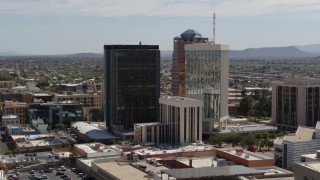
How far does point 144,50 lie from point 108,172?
25.0m

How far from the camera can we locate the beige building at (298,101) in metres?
63.1

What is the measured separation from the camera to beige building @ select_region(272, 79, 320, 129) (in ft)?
207

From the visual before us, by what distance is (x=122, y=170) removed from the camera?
3756 centimetres

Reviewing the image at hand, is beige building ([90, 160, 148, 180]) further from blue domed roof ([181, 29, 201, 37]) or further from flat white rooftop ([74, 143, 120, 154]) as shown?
blue domed roof ([181, 29, 201, 37])

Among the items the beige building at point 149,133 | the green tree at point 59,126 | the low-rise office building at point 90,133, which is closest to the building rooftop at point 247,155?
the beige building at point 149,133

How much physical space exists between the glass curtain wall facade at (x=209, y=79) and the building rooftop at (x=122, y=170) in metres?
20.1

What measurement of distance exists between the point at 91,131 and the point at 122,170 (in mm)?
23279

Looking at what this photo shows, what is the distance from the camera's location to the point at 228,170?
32.3 metres

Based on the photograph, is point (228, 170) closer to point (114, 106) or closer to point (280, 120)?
point (114, 106)

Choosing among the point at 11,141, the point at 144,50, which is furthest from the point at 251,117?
the point at 11,141

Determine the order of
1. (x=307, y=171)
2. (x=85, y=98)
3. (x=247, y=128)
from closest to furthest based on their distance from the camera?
(x=307, y=171), (x=247, y=128), (x=85, y=98)

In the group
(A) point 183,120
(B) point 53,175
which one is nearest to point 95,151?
(B) point 53,175

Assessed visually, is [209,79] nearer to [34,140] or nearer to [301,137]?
[301,137]

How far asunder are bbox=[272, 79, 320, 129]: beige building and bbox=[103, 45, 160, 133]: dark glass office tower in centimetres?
1545
